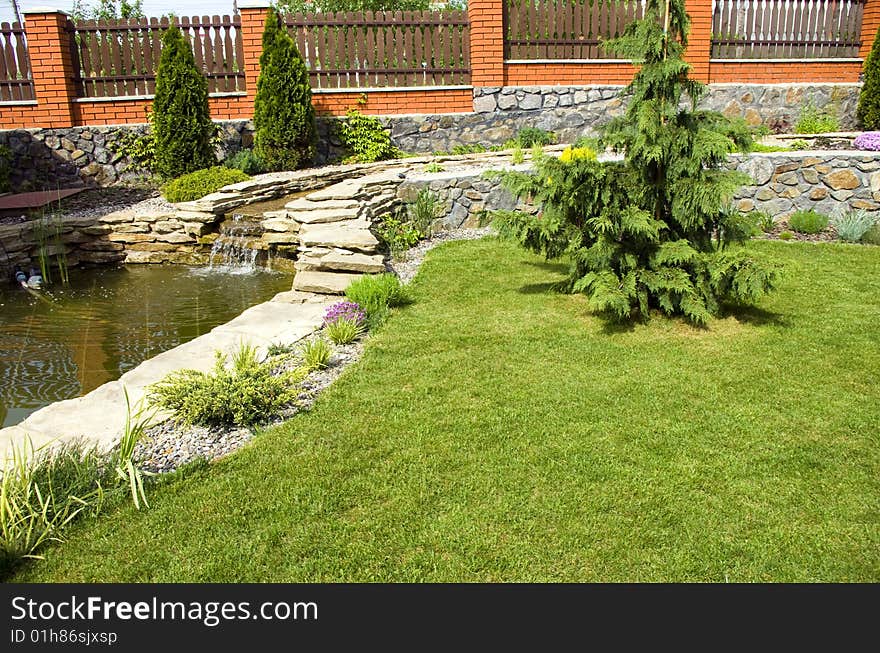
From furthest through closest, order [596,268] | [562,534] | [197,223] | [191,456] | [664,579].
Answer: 1. [197,223]
2. [596,268]
3. [191,456]
4. [562,534]
5. [664,579]

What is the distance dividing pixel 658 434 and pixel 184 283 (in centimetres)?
587

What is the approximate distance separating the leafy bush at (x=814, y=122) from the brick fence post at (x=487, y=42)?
18.3 ft

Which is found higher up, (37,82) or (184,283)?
(37,82)

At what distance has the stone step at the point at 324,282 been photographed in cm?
640

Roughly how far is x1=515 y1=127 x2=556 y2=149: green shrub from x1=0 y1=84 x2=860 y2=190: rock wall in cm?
63

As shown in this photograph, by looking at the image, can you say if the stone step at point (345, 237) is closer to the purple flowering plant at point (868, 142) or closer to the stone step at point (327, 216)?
the stone step at point (327, 216)

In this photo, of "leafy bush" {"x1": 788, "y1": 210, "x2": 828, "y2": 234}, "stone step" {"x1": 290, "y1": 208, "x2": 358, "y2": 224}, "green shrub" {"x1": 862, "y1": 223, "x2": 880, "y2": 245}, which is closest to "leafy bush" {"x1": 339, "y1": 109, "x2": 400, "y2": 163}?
"stone step" {"x1": 290, "y1": 208, "x2": 358, "y2": 224}

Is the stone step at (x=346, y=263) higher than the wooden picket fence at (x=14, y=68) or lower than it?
lower

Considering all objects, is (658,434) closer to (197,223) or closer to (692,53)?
(197,223)

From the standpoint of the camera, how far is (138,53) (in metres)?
12.2

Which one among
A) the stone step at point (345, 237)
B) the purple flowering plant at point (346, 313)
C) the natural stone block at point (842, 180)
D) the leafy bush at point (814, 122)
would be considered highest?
the leafy bush at point (814, 122)

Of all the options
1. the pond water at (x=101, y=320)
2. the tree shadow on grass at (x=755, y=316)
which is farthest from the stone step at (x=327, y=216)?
the tree shadow on grass at (x=755, y=316)

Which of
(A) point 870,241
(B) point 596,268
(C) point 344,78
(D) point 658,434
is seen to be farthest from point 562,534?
(C) point 344,78
